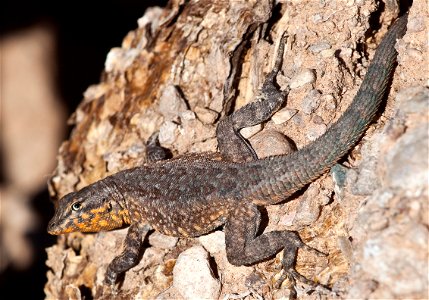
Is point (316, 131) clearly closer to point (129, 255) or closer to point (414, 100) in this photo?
point (414, 100)

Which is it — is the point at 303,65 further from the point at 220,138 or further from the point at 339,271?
the point at 339,271

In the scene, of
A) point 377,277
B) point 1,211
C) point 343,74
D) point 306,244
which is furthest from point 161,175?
point 1,211

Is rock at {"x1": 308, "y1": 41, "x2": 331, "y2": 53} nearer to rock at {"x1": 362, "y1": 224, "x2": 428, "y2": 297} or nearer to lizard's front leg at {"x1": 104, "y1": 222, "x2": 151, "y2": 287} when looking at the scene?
rock at {"x1": 362, "y1": 224, "x2": 428, "y2": 297}

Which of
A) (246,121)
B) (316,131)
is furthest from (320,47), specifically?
(246,121)

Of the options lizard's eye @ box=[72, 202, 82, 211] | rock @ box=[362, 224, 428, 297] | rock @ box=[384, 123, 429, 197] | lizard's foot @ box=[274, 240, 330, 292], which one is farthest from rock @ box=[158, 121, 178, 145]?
rock @ box=[362, 224, 428, 297]

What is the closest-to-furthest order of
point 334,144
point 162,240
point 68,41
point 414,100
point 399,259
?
point 399,259 < point 414,100 < point 334,144 < point 162,240 < point 68,41

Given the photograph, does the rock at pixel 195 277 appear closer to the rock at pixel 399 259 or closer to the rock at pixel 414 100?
the rock at pixel 399 259
